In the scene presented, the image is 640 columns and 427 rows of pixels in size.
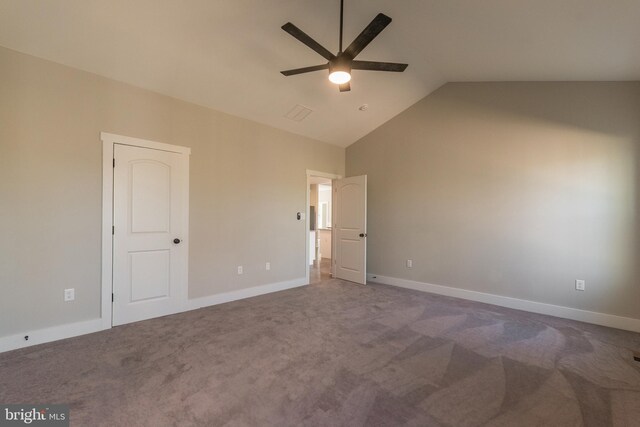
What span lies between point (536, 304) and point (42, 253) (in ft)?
19.2

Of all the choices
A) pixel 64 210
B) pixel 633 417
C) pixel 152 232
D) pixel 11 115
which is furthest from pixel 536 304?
pixel 11 115

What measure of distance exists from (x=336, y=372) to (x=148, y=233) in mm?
2736

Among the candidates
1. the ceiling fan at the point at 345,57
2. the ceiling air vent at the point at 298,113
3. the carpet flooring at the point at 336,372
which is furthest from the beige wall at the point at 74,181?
the ceiling fan at the point at 345,57

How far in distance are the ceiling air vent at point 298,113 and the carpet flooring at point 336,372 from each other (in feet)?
10.0

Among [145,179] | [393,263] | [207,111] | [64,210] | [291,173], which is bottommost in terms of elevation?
[393,263]

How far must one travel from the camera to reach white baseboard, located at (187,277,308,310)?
12.0 ft

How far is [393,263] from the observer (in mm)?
5020

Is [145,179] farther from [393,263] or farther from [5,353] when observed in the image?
[393,263]

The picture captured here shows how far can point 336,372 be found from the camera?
218cm

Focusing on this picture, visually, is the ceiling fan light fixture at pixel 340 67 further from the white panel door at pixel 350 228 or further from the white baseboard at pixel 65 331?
the white baseboard at pixel 65 331

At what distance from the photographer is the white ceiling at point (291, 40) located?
93.5 inches

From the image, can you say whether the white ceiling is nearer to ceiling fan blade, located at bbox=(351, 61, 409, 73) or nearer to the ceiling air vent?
the ceiling air vent

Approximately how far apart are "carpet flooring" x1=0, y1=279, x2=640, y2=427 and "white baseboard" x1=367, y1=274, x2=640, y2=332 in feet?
0.70

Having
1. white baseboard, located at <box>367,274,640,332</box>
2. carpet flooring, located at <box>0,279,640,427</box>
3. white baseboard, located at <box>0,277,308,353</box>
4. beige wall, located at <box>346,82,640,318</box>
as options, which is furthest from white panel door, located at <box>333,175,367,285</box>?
white baseboard, located at <box>0,277,308,353</box>
